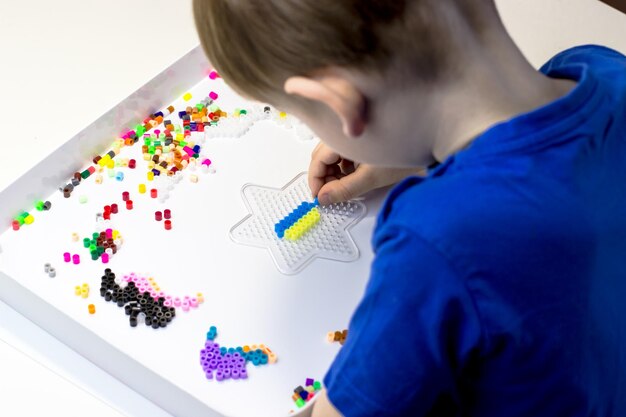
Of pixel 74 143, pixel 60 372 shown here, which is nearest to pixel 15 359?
pixel 60 372

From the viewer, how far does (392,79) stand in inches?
19.6

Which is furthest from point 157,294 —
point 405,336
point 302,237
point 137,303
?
point 405,336

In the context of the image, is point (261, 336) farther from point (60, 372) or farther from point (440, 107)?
point (440, 107)

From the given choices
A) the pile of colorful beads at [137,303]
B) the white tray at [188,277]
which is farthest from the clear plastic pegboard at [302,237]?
the pile of colorful beads at [137,303]

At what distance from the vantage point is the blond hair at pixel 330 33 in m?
0.47

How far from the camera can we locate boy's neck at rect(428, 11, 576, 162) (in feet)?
1.68

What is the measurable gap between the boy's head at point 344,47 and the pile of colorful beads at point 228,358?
310 millimetres

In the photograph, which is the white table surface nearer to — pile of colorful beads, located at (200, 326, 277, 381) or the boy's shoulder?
pile of colorful beads, located at (200, 326, 277, 381)

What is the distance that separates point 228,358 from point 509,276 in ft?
1.16

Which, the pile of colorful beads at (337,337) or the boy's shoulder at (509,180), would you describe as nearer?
the boy's shoulder at (509,180)

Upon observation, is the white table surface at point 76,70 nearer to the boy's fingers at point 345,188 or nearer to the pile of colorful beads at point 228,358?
the pile of colorful beads at point 228,358

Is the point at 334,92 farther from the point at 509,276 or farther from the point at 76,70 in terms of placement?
the point at 76,70

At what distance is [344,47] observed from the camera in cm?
48

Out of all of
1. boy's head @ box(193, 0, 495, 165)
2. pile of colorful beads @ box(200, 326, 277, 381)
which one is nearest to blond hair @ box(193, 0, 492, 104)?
boy's head @ box(193, 0, 495, 165)
